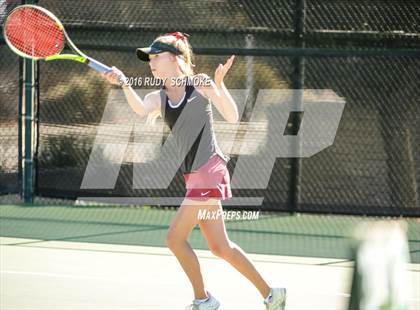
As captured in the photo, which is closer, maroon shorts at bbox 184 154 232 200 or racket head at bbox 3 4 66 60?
maroon shorts at bbox 184 154 232 200

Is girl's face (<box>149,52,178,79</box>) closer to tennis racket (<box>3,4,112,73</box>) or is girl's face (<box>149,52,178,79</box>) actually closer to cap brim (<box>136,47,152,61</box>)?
cap brim (<box>136,47,152,61</box>)

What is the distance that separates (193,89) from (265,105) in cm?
485

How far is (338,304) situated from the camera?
684 cm

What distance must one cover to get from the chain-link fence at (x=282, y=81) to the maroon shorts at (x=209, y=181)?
451 cm

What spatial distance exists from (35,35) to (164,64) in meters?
1.72

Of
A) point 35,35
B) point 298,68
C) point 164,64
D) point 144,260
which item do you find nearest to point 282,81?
point 298,68

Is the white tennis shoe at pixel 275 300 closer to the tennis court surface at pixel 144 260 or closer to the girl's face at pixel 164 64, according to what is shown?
the tennis court surface at pixel 144 260

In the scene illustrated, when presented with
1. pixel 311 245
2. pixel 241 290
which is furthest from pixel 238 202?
pixel 241 290

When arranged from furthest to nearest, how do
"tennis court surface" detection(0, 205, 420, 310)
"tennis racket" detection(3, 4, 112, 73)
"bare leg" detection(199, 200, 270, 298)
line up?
"tennis racket" detection(3, 4, 112, 73) → "tennis court surface" detection(0, 205, 420, 310) → "bare leg" detection(199, 200, 270, 298)

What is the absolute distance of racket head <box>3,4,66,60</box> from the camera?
281 inches

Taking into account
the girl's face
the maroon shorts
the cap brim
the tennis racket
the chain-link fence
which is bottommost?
the maroon shorts

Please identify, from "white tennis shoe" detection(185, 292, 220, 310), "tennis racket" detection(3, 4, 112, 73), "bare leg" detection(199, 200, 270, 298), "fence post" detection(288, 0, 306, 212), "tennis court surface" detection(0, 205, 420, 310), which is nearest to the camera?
"bare leg" detection(199, 200, 270, 298)

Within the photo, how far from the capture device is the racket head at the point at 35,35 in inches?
281

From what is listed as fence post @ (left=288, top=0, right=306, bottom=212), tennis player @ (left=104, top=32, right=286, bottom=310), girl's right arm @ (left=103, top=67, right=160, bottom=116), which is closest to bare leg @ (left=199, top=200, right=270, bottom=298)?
tennis player @ (left=104, top=32, right=286, bottom=310)
